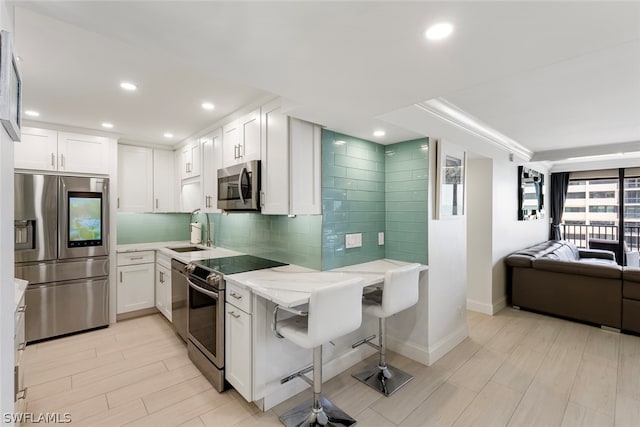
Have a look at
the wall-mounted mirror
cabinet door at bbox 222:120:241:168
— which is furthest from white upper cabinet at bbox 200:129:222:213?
the wall-mounted mirror

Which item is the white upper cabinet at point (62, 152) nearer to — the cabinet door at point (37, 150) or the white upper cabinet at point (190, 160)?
the cabinet door at point (37, 150)

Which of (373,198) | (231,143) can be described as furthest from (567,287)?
(231,143)

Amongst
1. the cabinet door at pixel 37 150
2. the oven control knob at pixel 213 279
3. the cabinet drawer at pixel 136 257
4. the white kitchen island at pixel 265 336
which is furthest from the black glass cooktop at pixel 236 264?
the cabinet door at pixel 37 150

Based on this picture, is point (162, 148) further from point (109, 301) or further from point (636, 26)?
point (636, 26)

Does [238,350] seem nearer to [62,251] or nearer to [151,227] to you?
[62,251]

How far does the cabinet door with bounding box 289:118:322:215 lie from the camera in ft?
7.70

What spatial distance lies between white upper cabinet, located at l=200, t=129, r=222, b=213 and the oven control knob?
1099 mm

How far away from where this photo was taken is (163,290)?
12.4ft

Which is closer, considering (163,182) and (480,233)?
(480,233)

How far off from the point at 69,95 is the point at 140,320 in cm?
285

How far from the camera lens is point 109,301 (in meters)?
3.64

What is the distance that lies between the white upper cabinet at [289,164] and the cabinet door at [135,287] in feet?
8.26

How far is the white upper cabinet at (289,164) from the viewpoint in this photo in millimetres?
2338

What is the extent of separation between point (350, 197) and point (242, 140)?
4.01ft
